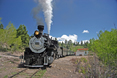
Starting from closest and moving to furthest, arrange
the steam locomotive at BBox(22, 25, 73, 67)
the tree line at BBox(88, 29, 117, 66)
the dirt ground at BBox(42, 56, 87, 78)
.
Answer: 1. the dirt ground at BBox(42, 56, 87, 78)
2. the tree line at BBox(88, 29, 117, 66)
3. the steam locomotive at BBox(22, 25, 73, 67)

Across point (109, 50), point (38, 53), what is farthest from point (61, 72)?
point (109, 50)

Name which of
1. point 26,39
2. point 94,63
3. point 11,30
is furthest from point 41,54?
point 26,39

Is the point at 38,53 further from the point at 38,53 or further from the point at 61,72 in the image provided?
the point at 61,72

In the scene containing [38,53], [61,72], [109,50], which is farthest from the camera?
[109,50]

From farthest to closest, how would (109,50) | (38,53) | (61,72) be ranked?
(109,50) < (38,53) < (61,72)

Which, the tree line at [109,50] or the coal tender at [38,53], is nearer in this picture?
the tree line at [109,50]

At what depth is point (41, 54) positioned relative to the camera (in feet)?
27.7

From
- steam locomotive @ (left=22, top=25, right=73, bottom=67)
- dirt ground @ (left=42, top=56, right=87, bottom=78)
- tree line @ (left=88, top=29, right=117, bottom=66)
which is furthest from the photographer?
steam locomotive @ (left=22, top=25, right=73, bottom=67)

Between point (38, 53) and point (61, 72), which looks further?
point (38, 53)

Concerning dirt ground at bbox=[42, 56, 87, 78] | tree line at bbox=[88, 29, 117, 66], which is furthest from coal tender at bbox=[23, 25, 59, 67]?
tree line at bbox=[88, 29, 117, 66]

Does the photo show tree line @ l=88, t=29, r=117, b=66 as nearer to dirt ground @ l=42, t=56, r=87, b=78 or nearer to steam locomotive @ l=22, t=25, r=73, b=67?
dirt ground @ l=42, t=56, r=87, b=78

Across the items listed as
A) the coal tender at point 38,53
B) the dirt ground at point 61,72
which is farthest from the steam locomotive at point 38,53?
the dirt ground at point 61,72

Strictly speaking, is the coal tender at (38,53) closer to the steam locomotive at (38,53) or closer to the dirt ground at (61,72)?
the steam locomotive at (38,53)

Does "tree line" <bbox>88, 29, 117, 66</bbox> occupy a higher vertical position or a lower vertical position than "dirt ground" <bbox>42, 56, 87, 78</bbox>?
higher
